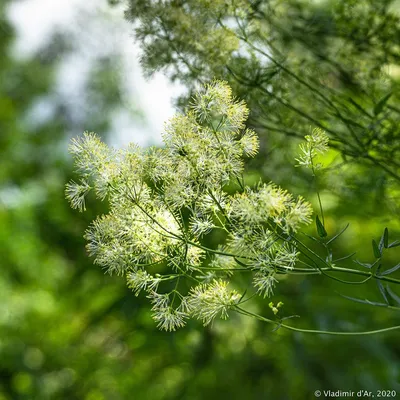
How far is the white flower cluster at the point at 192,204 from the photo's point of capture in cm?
41

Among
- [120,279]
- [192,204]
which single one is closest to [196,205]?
[192,204]

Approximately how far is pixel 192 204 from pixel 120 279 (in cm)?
102

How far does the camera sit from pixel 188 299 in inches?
18.0

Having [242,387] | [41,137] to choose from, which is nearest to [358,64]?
[242,387]

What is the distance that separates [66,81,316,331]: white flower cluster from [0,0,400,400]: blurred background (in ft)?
0.17

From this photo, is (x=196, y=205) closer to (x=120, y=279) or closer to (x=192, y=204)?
(x=192, y=204)

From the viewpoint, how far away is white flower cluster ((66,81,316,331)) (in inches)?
16.2

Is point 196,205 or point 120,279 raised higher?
point 120,279

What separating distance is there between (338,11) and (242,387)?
1.18 metres

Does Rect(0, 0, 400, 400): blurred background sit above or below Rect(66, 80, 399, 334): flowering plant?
above

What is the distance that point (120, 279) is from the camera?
1436mm

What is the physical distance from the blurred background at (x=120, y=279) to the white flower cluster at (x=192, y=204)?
0.17ft

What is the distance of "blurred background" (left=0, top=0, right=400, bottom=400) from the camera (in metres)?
0.83

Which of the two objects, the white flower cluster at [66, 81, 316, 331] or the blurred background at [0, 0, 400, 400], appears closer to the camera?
the white flower cluster at [66, 81, 316, 331]
